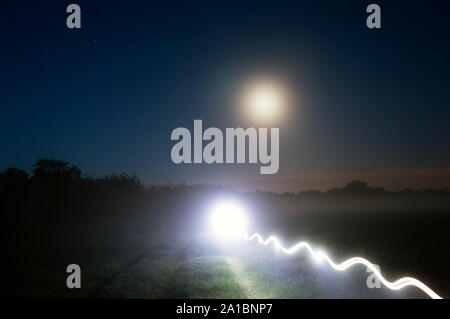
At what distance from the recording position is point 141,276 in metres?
10.6

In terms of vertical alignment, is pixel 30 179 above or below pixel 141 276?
above

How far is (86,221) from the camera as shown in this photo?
40.8 metres

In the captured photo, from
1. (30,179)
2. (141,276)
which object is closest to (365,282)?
(141,276)

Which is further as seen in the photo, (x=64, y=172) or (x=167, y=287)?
(x=64, y=172)

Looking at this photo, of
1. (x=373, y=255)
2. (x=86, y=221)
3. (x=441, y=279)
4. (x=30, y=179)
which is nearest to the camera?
(x=441, y=279)

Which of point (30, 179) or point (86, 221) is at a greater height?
point (30, 179)

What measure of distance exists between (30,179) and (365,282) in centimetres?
4453
